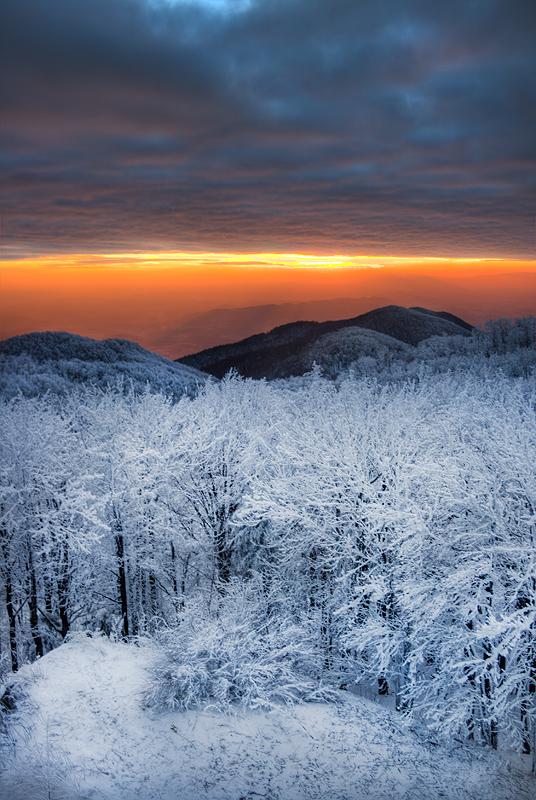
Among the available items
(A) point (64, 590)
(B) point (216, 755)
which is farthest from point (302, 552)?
(A) point (64, 590)

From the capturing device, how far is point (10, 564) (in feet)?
74.6

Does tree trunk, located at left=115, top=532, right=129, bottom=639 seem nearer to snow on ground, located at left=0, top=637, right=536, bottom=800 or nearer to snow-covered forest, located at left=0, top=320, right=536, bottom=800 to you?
snow-covered forest, located at left=0, top=320, right=536, bottom=800

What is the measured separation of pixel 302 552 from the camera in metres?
21.3

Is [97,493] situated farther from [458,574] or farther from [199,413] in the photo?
[458,574]

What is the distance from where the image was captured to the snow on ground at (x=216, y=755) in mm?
12352

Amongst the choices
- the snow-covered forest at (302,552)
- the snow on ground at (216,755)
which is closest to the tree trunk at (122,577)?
the snow-covered forest at (302,552)

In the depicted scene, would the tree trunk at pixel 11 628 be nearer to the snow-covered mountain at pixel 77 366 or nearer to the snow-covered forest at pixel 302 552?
the snow-covered forest at pixel 302 552

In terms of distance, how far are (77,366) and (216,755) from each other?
12310cm

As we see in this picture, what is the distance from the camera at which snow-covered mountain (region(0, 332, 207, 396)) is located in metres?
101

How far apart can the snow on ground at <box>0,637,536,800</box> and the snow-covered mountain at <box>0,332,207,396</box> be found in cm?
7439

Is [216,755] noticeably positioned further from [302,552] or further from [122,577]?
[122,577]

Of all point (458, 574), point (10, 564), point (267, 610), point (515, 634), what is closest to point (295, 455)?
point (267, 610)

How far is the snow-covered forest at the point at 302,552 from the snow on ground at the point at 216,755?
741mm

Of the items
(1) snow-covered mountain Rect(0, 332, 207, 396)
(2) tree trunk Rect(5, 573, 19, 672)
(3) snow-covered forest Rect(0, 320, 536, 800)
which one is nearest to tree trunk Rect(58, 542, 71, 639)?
(3) snow-covered forest Rect(0, 320, 536, 800)
